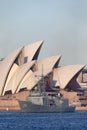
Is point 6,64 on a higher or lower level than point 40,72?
higher

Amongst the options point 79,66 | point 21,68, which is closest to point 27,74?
point 21,68

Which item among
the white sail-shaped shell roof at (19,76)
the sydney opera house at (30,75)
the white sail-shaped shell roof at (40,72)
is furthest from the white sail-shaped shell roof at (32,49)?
the white sail-shaped shell roof at (40,72)

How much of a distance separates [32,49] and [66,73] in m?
6.63

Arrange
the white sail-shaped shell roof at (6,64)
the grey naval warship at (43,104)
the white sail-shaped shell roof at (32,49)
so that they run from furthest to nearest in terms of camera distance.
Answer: the white sail-shaped shell roof at (32,49), the white sail-shaped shell roof at (6,64), the grey naval warship at (43,104)

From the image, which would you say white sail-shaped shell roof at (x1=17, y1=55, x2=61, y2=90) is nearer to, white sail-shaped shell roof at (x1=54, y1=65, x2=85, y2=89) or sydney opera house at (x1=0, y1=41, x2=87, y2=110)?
sydney opera house at (x1=0, y1=41, x2=87, y2=110)

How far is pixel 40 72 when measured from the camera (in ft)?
387

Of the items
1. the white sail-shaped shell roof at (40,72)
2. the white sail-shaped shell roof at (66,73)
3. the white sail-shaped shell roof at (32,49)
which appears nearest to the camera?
the white sail-shaped shell roof at (32,49)

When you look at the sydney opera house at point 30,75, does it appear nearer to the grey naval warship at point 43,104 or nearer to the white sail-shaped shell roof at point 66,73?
the white sail-shaped shell roof at point 66,73

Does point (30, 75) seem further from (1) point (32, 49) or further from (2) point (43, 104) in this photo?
(2) point (43, 104)

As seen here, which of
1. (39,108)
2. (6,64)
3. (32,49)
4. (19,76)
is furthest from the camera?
(32,49)

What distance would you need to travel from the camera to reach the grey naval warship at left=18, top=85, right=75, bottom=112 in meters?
102

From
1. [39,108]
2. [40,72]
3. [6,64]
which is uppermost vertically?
[6,64]

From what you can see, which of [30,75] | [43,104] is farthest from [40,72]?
[43,104]

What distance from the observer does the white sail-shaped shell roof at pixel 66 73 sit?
11744 cm
